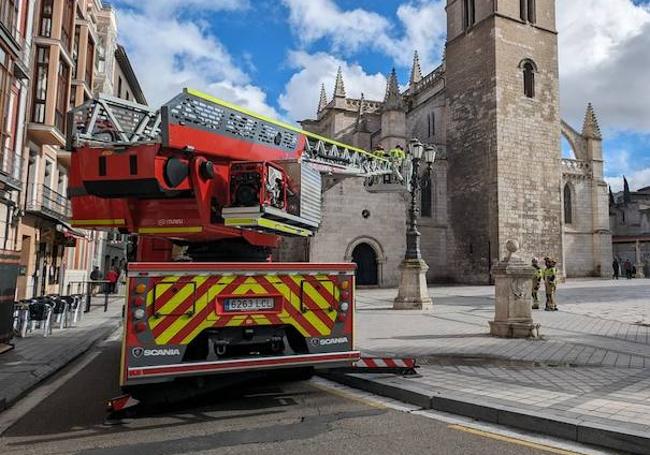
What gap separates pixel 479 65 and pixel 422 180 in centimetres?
1581

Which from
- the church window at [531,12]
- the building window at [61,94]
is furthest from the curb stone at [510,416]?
the church window at [531,12]

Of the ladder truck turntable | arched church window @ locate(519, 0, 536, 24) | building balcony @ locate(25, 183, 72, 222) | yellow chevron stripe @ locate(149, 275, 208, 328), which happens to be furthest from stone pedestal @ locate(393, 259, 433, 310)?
arched church window @ locate(519, 0, 536, 24)

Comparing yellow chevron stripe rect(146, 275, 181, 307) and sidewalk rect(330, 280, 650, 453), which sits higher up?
yellow chevron stripe rect(146, 275, 181, 307)

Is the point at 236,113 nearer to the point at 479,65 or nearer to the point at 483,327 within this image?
the point at 483,327

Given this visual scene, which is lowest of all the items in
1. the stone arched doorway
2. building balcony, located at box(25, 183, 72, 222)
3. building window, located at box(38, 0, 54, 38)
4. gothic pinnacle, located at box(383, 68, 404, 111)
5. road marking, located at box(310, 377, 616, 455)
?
road marking, located at box(310, 377, 616, 455)

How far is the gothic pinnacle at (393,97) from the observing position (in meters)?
31.7

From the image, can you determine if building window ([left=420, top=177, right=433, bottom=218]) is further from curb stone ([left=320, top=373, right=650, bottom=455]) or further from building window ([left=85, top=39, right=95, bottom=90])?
curb stone ([left=320, top=373, right=650, bottom=455])

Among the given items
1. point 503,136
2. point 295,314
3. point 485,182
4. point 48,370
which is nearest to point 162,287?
point 295,314

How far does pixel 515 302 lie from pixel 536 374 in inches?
118

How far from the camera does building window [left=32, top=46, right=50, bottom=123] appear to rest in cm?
1739

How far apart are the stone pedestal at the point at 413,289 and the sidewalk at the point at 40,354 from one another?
25.9ft

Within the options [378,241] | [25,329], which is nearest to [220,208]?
[25,329]

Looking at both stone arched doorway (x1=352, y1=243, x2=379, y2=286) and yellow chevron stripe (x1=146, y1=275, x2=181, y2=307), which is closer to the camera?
yellow chevron stripe (x1=146, y1=275, x2=181, y2=307)

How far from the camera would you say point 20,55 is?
49.9 feet
